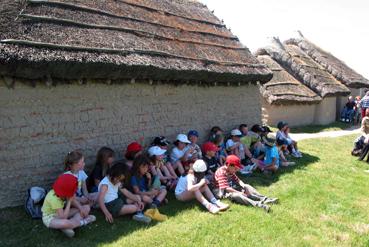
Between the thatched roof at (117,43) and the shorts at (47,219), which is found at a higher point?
the thatched roof at (117,43)

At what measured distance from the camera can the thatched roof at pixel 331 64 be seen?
2270 cm

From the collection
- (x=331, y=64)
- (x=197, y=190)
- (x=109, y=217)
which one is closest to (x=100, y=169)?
(x=109, y=217)

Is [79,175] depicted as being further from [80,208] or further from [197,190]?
[197,190]

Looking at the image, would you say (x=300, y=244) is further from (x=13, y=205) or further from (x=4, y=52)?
(x=4, y=52)

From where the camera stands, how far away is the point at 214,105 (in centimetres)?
1055

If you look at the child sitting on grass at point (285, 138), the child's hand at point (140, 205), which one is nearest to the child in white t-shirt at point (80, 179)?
the child's hand at point (140, 205)

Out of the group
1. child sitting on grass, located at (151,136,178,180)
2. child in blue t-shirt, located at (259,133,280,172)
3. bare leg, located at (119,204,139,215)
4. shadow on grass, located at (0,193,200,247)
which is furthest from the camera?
child in blue t-shirt, located at (259,133,280,172)

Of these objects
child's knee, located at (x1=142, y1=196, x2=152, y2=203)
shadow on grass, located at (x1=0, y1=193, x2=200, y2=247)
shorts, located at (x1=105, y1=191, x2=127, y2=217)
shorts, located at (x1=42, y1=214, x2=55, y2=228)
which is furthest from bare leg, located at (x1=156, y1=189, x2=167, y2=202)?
shorts, located at (x1=42, y1=214, x2=55, y2=228)

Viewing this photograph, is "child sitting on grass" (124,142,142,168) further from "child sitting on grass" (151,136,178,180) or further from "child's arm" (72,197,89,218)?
"child's arm" (72,197,89,218)

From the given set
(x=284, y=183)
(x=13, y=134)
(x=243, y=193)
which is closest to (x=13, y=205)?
(x=13, y=134)

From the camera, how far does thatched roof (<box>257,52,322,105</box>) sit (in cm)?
1667

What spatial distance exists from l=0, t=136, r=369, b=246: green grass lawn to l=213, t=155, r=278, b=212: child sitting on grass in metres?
0.18

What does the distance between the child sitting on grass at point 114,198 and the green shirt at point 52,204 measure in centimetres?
72

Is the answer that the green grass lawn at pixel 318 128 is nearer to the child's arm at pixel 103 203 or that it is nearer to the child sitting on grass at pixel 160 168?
the child sitting on grass at pixel 160 168
